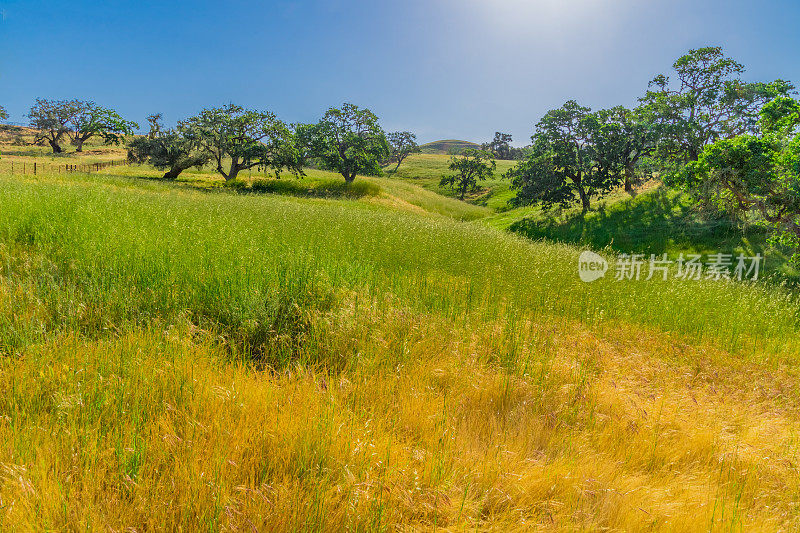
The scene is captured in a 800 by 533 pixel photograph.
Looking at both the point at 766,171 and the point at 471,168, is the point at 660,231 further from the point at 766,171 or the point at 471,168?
the point at 471,168

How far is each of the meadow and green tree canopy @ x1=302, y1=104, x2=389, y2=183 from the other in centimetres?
3464

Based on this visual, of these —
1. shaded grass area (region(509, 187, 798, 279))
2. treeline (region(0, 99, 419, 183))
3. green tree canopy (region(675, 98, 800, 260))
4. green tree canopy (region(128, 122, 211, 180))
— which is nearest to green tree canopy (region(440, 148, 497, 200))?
treeline (region(0, 99, 419, 183))

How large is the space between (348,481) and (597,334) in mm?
4584

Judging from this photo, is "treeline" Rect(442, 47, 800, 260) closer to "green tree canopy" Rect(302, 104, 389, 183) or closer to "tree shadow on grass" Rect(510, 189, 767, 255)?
"tree shadow on grass" Rect(510, 189, 767, 255)

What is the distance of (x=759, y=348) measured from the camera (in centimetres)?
565

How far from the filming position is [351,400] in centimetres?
264

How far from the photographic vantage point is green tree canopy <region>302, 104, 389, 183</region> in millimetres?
38906

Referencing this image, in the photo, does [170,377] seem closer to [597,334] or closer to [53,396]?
[53,396]

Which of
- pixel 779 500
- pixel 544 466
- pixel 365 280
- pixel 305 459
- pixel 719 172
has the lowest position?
pixel 779 500

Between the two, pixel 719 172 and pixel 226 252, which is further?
pixel 719 172

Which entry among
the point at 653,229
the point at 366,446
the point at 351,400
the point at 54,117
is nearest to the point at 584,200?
the point at 653,229

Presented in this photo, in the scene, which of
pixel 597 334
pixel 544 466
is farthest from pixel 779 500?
pixel 597 334

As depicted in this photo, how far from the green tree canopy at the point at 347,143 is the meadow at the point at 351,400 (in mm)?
34636

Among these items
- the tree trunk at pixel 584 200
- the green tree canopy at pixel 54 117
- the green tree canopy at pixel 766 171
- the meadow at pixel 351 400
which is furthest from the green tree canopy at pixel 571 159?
the green tree canopy at pixel 54 117
